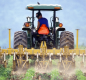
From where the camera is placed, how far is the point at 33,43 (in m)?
10.2

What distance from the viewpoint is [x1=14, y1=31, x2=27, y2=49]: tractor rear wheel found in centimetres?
955

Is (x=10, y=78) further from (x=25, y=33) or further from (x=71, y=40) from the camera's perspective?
(x=71, y=40)

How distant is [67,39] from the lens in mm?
9742

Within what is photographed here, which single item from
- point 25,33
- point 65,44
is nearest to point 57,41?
point 65,44

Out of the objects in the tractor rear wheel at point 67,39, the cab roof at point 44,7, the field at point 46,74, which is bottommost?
the field at point 46,74

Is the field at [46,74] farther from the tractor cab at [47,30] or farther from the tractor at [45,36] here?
the tractor cab at [47,30]

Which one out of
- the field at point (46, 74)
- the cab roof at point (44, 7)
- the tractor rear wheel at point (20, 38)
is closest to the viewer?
the field at point (46, 74)

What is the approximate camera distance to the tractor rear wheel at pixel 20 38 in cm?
955

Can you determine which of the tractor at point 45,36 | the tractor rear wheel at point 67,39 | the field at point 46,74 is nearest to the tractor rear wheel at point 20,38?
the tractor at point 45,36

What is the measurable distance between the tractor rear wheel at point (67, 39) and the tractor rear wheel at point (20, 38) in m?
1.62

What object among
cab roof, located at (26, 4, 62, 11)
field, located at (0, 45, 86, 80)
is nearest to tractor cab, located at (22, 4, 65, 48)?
cab roof, located at (26, 4, 62, 11)

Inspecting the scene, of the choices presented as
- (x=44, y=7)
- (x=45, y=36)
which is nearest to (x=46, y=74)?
(x=45, y=36)

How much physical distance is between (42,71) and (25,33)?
2173 millimetres

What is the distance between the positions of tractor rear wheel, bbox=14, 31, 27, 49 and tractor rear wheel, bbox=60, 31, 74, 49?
1622mm
